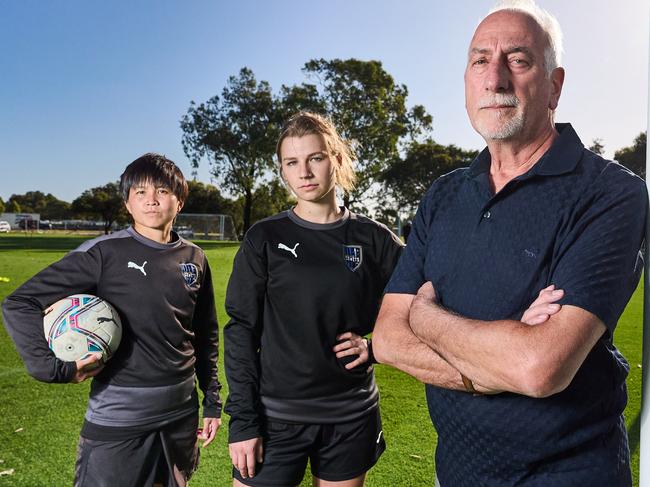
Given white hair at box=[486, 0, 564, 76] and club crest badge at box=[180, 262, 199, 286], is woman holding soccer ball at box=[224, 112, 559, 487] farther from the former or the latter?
white hair at box=[486, 0, 564, 76]

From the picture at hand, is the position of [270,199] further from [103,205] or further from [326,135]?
[326,135]

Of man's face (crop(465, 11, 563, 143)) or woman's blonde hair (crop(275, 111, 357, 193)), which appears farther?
woman's blonde hair (crop(275, 111, 357, 193))

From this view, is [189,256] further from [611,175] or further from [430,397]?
[611,175]

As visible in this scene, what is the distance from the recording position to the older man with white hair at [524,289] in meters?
1.55

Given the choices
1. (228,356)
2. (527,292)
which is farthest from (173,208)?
(527,292)

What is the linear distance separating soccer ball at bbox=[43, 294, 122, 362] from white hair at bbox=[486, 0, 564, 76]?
6.78ft

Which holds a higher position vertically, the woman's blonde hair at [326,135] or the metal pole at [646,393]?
the woman's blonde hair at [326,135]

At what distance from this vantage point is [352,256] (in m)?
2.55

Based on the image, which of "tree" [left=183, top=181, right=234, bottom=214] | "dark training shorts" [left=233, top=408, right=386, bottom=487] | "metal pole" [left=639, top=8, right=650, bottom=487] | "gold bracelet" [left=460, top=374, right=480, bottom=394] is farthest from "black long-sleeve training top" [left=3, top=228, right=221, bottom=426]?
"tree" [left=183, top=181, right=234, bottom=214]

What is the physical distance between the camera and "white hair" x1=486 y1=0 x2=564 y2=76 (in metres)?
1.84

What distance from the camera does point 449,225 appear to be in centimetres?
193

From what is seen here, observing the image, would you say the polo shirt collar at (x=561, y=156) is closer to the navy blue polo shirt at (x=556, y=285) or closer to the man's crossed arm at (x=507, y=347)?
the navy blue polo shirt at (x=556, y=285)

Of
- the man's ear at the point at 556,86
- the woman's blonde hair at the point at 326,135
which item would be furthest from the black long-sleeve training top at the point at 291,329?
the man's ear at the point at 556,86

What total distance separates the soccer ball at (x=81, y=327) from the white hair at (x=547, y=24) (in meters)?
2.07
